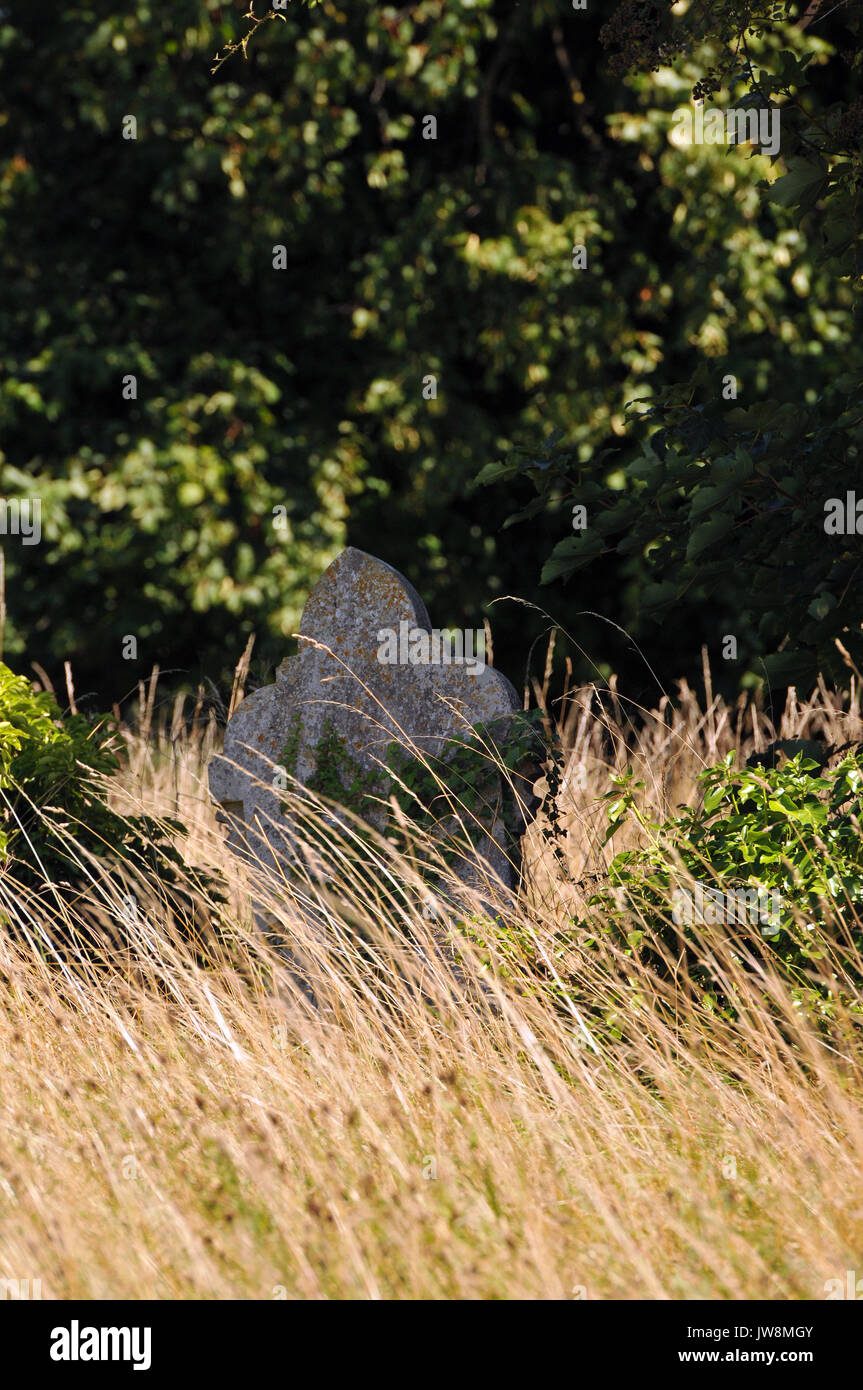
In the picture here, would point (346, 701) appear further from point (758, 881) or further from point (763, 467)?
point (758, 881)

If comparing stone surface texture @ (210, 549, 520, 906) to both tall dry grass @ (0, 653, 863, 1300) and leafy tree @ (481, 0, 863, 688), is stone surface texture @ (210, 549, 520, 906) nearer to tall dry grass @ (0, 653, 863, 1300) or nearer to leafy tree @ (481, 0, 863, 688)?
leafy tree @ (481, 0, 863, 688)

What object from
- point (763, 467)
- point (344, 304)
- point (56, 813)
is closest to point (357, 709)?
point (56, 813)

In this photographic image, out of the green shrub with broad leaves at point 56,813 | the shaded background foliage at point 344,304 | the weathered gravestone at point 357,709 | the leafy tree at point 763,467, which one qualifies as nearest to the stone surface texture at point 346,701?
the weathered gravestone at point 357,709

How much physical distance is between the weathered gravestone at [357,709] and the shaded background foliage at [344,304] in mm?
3787

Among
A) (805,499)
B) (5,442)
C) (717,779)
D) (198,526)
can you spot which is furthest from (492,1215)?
(5,442)

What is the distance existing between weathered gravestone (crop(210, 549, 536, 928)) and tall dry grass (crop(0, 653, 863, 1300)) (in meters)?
0.82

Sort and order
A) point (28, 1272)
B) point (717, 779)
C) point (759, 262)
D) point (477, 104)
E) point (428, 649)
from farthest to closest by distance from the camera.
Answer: point (477, 104) → point (759, 262) → point (428, 649) → point (717, 779) → point (28, 1272)

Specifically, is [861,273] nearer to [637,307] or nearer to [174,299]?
[637,307]

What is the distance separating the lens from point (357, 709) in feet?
15.5

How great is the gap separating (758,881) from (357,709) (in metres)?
1.72

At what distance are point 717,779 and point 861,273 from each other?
5.06ft

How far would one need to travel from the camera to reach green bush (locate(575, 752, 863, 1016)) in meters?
3.37

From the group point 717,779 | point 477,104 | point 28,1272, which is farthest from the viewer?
point 477,104

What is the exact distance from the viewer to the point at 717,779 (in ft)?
12.4
